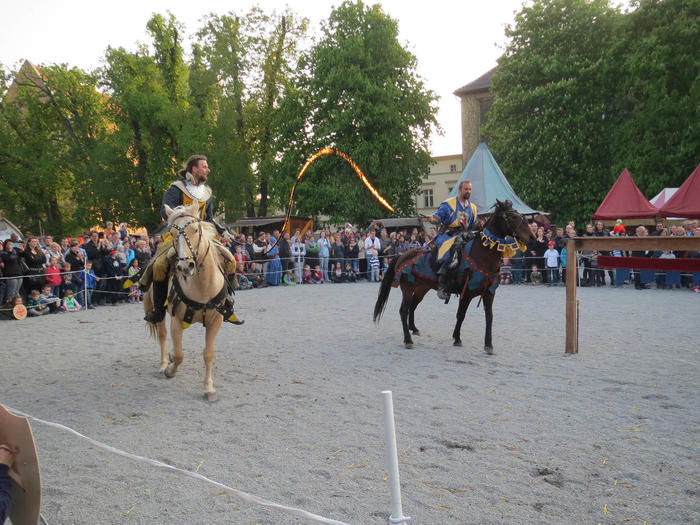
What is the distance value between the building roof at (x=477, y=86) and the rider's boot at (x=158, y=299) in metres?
40.0

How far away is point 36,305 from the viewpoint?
1386cm

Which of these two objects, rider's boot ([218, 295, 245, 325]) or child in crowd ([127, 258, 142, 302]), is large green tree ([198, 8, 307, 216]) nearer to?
child in crowd ([127, 258, 142, 302])

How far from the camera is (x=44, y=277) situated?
14133mm

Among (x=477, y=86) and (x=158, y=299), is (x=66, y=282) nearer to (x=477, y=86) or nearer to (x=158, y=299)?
(x=158, y=299)

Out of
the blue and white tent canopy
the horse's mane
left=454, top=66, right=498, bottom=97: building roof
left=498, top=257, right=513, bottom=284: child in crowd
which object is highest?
left=454, top=66, right=498, bottom=97: building roof

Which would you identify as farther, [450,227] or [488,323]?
[450,227]

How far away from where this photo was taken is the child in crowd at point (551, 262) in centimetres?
1908

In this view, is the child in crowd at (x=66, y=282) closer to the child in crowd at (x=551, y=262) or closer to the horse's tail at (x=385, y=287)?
the horse's tail at (x=385, y=287)

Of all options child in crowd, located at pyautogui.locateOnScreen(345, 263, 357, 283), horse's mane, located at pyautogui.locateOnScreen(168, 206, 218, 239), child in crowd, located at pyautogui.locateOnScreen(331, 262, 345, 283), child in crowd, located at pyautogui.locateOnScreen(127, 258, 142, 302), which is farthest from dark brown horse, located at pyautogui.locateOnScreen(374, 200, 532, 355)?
child in crowd, located at pyautogui.locateOnScreen(345, 263, 357, 283)

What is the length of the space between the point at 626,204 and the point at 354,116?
55.2 ft

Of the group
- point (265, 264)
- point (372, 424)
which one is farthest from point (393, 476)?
point (265, 264)

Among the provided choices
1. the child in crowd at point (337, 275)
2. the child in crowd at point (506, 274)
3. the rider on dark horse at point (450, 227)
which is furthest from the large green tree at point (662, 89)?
the rider on dark horse at point (450, 227)

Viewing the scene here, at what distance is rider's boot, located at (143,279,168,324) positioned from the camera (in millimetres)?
6781

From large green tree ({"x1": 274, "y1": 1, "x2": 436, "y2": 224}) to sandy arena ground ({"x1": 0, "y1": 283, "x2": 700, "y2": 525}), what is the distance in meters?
23.5
